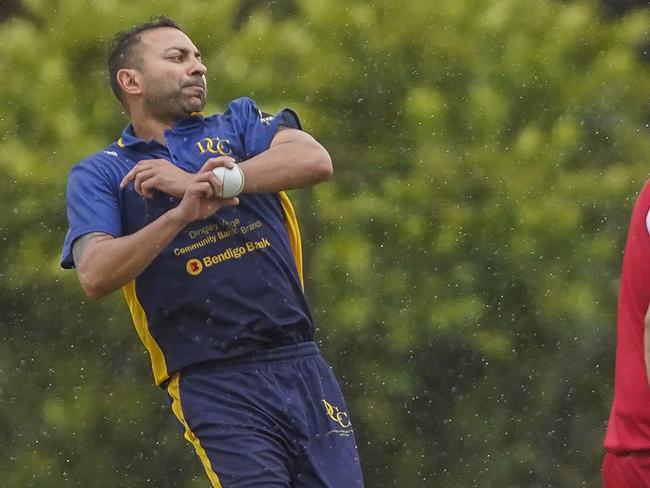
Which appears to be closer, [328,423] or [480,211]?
[328,423]

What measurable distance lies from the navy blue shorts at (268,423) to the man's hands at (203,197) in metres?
0.53

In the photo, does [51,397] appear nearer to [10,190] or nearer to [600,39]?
[10,190]

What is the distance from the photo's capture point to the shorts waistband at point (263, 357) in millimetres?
5102

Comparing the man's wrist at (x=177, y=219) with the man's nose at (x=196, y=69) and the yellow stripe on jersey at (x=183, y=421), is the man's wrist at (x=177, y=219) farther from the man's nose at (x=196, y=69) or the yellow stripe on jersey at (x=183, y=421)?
the man's nose at (x=196, y=69)

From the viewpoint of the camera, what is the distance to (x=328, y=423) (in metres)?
5.11

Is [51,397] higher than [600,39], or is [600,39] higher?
[600,39]

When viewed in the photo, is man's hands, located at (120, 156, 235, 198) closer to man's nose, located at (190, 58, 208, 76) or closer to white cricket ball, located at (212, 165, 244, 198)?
white cricket ball, located at (212, 165, 244, 198)

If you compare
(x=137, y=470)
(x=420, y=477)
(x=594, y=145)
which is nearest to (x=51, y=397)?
(x=137, y=470)

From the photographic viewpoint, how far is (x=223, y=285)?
201 inches

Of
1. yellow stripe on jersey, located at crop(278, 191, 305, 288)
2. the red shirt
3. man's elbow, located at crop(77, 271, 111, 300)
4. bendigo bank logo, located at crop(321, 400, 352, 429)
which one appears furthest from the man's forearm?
the red shirt

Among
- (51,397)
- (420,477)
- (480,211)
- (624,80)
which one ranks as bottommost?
(420,477)

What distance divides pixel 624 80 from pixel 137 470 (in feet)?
10.9

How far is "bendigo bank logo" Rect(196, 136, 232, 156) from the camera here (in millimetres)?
5277

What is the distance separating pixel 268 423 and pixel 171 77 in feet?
4.05
